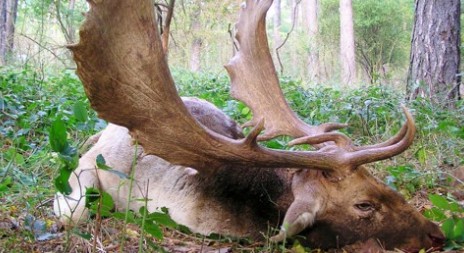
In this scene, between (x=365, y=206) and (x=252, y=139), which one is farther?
(x=365, y=206)

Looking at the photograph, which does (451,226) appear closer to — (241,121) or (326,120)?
(326,120)

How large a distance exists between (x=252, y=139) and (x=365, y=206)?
0.80 m

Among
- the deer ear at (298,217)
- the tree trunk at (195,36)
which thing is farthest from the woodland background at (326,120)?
the tree trunk at (195,36)

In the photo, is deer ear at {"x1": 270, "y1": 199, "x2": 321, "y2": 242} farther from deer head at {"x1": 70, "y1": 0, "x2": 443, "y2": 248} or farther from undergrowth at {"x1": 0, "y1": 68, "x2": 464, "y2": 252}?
undergrowth at {"x1": 0, "y1": 68, "x2": 464, "y2": 252}

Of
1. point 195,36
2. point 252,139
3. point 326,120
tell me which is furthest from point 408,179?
point 195,36

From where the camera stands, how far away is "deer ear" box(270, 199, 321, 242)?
320cm

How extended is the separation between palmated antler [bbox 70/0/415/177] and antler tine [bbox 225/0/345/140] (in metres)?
0.63

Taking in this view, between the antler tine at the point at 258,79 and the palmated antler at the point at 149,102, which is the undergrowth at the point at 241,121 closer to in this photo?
the antler tine at the point at 258,79

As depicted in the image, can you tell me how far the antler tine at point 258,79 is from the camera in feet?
13.5

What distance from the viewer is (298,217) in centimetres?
327

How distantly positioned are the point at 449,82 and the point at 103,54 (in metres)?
5.07

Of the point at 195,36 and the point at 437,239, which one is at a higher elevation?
the point at 195,36

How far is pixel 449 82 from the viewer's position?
674 centimetres

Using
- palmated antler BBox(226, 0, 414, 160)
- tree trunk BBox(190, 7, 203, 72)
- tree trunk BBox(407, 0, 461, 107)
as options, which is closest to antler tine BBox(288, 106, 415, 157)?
palmated antler BBox(226, 0, 414, 160)
